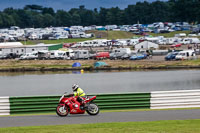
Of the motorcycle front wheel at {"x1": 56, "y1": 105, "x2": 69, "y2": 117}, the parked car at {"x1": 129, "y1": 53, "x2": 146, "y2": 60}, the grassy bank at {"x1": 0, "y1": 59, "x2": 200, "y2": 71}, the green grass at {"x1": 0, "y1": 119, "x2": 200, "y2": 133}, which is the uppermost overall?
the parked car at {"x1": 129, "y1": 53, "x2": 146, "y2": 60}

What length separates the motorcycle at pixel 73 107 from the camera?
74.1 feet

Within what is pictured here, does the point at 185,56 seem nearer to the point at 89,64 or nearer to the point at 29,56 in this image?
the point at 89,64

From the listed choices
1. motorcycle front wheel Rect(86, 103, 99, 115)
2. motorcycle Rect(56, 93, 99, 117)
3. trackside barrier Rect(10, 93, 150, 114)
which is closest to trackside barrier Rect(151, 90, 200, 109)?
trackside barrier Rect(10, 93, 150, 114)

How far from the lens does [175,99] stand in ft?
81.8

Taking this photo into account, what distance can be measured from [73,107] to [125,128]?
4653 mm

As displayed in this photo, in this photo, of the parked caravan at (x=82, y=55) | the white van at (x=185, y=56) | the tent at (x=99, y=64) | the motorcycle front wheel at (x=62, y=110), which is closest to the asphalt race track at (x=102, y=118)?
the motorcycle front wheel at (x=62, y=110)

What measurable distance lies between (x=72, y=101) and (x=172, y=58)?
68.4 meters

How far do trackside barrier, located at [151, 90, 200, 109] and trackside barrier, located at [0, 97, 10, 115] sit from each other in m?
7.85

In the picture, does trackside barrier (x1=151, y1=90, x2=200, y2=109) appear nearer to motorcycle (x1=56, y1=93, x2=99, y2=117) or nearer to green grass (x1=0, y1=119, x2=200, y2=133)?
motorcycle (x1=56, y1=93, x2=99, y2=117)

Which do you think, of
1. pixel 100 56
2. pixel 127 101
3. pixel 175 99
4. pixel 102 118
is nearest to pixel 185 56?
pixel 100 56

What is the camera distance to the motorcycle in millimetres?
22594

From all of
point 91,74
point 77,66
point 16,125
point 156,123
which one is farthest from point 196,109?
point 77,66

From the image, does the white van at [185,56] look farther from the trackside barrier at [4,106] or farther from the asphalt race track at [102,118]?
the trackside barrier at [4,106]

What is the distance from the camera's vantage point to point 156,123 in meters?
19.9
